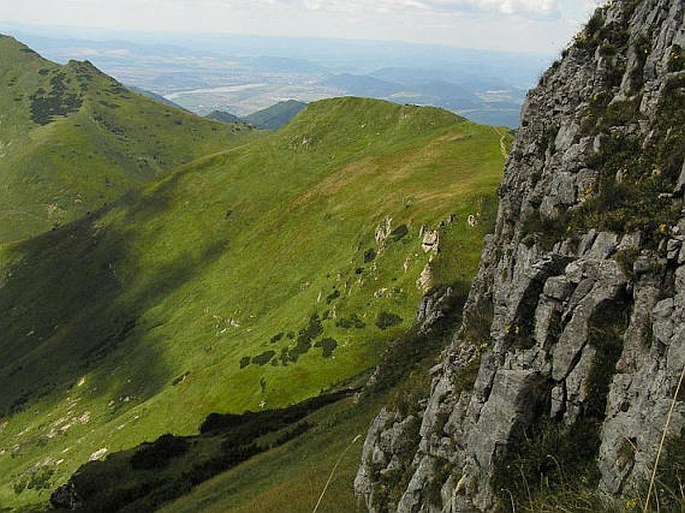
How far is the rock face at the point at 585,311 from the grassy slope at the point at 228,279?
38025 millimetres

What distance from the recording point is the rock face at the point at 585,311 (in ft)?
49.9

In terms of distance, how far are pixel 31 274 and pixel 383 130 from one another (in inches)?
4999

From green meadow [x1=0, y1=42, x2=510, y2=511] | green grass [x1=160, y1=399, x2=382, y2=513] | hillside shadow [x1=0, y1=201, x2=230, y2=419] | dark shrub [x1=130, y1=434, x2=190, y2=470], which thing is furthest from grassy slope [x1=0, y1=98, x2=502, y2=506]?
green grass [x1=160, y1=399, x2=382, y2=513]

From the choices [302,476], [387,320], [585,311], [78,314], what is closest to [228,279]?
[78,314]

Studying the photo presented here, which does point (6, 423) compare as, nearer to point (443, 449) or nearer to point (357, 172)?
point (357, 172)

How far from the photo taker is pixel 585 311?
1734 centimetres

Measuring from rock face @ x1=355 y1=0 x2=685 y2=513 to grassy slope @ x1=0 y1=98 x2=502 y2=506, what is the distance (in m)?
38.0

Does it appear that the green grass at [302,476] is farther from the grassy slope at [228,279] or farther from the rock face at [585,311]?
the grassy slope at [228,279]

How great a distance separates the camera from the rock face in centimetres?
1520

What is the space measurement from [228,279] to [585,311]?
368 ft

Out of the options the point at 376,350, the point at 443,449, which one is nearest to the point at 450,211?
the point at 376,350

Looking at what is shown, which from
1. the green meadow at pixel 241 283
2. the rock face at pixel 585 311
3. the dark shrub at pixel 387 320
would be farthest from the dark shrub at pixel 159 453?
the rock face at pixel 585 311

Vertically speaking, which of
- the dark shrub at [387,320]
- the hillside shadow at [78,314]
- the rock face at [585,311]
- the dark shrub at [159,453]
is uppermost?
the rock face at [585,311]

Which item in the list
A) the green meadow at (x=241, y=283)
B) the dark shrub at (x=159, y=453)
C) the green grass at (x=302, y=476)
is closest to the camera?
the green grass at (x=302, y=476)
